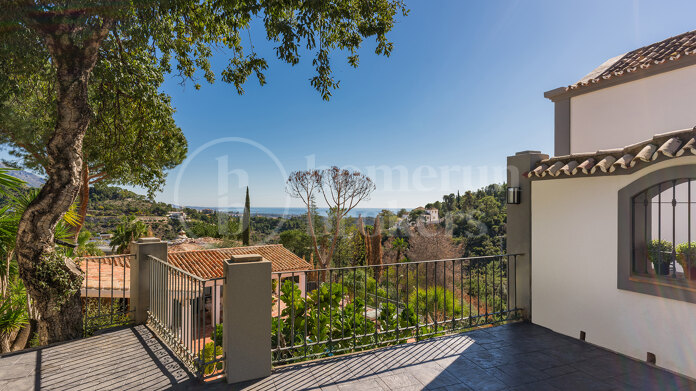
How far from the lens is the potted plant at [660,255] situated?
320cm

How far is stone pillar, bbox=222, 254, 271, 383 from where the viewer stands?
2734mm

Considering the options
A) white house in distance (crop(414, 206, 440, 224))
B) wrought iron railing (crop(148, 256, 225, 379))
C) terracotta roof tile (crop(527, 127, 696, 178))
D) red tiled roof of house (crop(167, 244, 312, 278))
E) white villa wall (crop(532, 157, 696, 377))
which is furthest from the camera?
white house in distance (crop(414, 206, 440, 224))

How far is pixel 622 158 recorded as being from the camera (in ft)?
10.2

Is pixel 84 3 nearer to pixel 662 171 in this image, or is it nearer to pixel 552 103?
pixel 662 171

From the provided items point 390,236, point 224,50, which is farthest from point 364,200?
point 224,50

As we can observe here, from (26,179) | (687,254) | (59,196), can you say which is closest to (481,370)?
(687,254)

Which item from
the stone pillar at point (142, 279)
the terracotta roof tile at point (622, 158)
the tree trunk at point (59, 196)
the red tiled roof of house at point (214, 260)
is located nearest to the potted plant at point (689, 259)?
the terracotta roof tile at point (622, 158)

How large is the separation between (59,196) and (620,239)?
250 inches

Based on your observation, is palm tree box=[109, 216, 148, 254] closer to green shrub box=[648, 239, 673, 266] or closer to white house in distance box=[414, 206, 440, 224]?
green shrub box=[648, 239, 673, 266]

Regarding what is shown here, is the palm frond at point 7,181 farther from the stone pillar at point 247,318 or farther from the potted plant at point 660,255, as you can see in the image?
the potted plant at point 660,255

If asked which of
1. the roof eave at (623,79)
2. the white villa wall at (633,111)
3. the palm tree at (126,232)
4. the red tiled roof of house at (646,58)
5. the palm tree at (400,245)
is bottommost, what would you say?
the palm tree at (400,245)

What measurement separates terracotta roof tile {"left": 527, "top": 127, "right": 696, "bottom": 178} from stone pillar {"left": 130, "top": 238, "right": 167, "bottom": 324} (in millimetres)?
5023

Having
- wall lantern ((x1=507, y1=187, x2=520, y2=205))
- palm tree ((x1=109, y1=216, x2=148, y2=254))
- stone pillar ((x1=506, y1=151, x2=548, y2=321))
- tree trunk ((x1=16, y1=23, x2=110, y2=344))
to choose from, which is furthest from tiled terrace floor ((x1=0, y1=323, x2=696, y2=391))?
palm tree ((x1=109, y1=216, x2=148, y2=254))

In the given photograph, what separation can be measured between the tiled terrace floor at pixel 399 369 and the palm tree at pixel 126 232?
13081 mm
